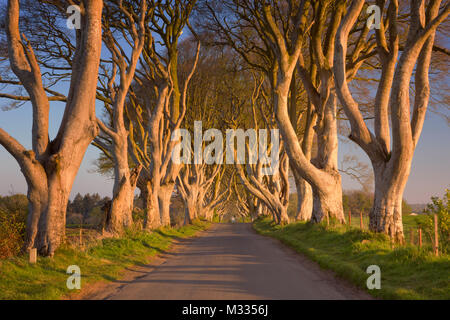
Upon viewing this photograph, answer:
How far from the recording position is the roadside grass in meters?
6.48

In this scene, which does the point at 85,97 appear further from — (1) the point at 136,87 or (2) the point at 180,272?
(1) the point at 136,87

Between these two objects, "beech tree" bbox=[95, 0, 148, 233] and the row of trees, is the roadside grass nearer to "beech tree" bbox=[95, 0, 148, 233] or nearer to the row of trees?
the row of trees

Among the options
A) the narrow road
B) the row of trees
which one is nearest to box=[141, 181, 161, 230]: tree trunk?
the row of trees

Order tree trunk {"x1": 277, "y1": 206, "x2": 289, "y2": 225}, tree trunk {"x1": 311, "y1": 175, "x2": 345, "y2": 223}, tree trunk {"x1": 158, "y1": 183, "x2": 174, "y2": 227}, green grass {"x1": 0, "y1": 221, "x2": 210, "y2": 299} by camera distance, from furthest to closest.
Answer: tree trunk {"x1": 277, "y1": 206, "x2": 289, "y2": 225}, tree trunk {"x1": 158, "y1": 183, "x2": 174, "y2": 227}, tree trunk {"x1": 311, "y1": 175, "x2": 345, "y2": 223}, green grass {"x1": 0, "y1": 221, "x2": 210, "y2": 299}

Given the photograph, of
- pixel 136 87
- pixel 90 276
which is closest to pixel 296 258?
pixel 90 276

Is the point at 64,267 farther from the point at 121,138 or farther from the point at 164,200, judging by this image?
the point at 164,200

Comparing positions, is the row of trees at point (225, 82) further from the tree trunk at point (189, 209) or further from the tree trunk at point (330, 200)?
the tree trunk at point (189, 209)

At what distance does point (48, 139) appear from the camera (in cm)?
1001

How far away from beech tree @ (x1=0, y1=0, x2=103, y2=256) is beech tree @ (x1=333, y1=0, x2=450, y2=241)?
749 centimetres

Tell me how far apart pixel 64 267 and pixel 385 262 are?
23.0ft

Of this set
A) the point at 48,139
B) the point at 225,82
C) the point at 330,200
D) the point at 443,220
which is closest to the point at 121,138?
the point at 48,139

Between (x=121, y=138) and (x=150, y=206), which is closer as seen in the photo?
(x=121, y=138)

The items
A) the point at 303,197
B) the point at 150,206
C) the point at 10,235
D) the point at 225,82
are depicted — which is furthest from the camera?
the point at 225,82

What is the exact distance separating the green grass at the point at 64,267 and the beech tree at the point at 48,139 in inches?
28.8
